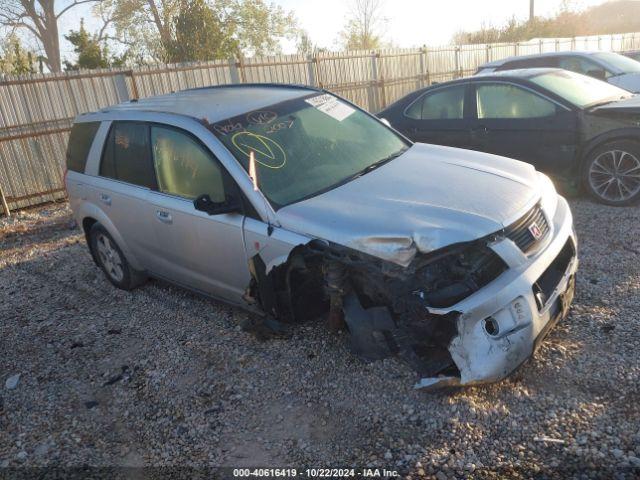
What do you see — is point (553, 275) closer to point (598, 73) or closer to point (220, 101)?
point (220, 101)

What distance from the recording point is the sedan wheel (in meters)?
5.63

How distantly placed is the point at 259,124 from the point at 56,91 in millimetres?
7149

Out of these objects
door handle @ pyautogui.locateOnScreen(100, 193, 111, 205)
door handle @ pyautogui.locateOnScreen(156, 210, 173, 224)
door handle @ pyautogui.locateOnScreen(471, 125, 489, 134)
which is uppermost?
door handle @ pyautogui.locateOnScreen(100, 193, 111, 205)

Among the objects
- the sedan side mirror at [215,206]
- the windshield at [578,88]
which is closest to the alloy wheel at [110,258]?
the sedan side mirror at [215,206]

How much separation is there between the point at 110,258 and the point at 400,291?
3392mm

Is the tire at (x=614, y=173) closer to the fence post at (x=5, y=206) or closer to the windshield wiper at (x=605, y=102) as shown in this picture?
the windshield wiper at (x=605, y=102)

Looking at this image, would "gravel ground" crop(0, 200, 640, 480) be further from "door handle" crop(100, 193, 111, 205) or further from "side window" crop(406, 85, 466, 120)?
"side window" crop(406, 85, 466, 120)

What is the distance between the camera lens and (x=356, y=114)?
4477 mm

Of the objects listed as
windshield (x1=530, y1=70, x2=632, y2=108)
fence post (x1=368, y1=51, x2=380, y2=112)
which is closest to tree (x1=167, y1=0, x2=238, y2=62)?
fence post (x1=368, y1=51, x2=380, y2=112)

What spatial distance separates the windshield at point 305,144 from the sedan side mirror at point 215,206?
0.69ft

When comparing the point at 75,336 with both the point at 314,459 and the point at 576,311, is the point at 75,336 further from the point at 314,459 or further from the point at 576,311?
the point at 576,311

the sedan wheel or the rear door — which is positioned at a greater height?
the rear door

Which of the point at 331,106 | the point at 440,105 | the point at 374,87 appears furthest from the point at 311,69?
the point at 331,106

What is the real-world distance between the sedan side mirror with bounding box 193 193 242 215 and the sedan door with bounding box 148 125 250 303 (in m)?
0.07
